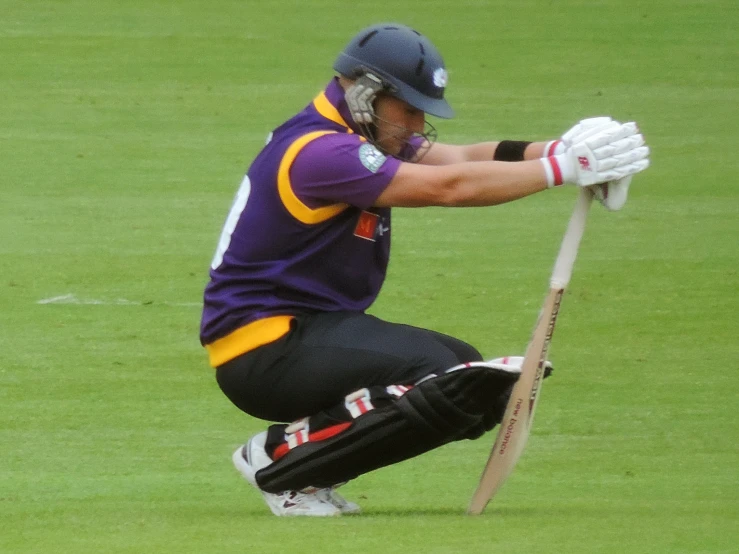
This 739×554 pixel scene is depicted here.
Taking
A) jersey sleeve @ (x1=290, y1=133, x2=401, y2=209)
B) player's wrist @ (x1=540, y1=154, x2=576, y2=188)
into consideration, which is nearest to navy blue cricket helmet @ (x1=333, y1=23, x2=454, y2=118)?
jersey sleeve @ (x1=290, y1=133, x2=401, y2=209)

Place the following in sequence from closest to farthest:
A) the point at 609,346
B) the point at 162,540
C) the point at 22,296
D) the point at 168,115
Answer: the point at 162,540, the point at 609,346, the point at 22,296, the point at 168,115

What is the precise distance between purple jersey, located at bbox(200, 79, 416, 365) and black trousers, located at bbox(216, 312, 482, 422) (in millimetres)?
58

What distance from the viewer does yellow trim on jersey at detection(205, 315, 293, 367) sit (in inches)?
196

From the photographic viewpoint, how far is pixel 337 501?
5.15 metres

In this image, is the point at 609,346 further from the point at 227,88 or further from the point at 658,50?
the point at 658,50

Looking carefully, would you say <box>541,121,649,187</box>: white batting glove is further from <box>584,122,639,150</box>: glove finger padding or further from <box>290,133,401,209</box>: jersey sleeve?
<box>290,133,401,209</box>: jersey sleeve

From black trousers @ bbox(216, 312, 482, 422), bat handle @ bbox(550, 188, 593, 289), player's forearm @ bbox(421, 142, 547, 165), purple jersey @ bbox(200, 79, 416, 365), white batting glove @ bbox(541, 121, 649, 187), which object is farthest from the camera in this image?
player's forearm @ bbox(421, 142, 547, 165)

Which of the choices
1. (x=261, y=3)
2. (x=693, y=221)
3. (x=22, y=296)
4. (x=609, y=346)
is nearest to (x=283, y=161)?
(x=609, y=346)

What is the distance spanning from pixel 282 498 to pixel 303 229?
2.63 ft

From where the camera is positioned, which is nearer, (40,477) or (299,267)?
(299,267)

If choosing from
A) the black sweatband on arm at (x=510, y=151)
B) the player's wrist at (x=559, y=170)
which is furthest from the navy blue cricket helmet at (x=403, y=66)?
the black sweatband on arm at (x=510, y=151)

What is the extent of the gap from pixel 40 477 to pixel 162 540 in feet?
4.44

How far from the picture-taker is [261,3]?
1694 cm

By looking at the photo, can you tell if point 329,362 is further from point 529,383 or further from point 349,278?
point 529,383
